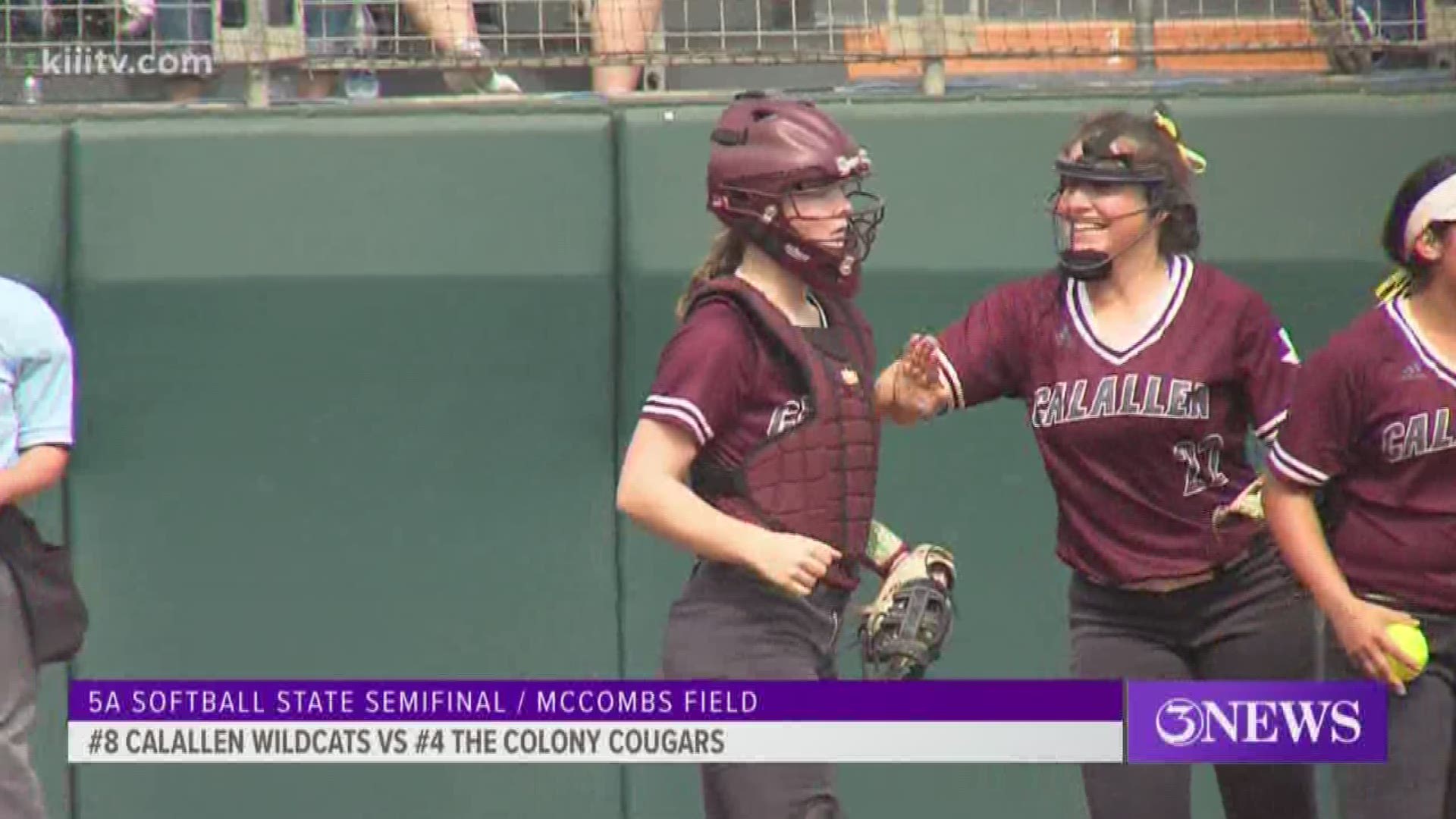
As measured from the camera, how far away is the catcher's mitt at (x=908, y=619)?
527 centimetres

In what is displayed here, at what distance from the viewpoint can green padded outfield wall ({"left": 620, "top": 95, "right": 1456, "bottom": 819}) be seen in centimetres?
726

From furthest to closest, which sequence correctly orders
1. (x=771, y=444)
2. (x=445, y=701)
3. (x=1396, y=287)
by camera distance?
1. (x=445, y=701)
2. (x=1396, y=287)
3. (x=771, y=444)

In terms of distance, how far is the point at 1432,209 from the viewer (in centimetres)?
519

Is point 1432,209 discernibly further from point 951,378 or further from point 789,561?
point 789,561

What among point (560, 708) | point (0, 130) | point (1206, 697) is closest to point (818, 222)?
point (1206, 697)

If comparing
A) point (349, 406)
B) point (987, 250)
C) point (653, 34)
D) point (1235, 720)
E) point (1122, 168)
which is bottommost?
point (1235, 720)

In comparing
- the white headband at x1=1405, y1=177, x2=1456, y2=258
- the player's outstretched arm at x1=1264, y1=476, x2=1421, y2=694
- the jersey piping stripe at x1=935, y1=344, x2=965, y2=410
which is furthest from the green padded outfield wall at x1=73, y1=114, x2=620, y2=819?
the white headband at x1=1405, y1=177, x2=1456, y2=258

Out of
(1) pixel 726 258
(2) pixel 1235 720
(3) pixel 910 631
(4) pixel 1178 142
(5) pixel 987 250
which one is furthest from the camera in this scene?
(5) pixel 987 250

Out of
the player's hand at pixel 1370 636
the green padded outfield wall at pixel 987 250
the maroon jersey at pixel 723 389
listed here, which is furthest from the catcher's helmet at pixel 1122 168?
the green padded outfield wall at pixel 987 250

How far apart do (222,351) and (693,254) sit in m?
1.24

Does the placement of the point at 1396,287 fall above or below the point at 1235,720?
above

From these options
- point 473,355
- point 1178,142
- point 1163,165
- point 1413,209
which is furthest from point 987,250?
Result: point 1413,209

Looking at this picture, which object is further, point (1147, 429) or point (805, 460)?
point (1147, 429)

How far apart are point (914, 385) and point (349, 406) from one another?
7.32ft
